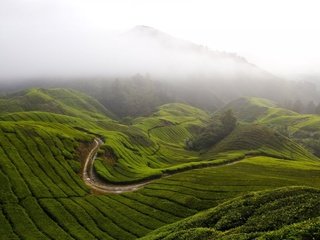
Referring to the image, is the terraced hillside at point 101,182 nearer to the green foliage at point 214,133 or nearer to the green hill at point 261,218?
the green hill at point 261,218

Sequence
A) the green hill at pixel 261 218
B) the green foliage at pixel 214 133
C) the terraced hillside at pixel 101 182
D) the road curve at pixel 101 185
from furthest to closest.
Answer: the green foliage at pixel 214 133 → the road curve at pixel 101 185 → the terraced hillside at pixel 101 182 → the green hill at pixel 261 218

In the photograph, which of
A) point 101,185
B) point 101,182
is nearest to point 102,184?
point 101,185

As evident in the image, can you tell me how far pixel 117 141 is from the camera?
140625 millimetres

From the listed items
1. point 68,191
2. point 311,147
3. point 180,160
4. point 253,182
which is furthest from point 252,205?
point 311,147

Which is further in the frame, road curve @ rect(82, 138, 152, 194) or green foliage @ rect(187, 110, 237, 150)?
green foliage @ rect(187, 110, 237, 150)

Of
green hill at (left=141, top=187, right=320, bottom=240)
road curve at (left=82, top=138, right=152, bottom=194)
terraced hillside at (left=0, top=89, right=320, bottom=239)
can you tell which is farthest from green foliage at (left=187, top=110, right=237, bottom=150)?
green hill at (left=141, top=187, right=320, bottom=240)

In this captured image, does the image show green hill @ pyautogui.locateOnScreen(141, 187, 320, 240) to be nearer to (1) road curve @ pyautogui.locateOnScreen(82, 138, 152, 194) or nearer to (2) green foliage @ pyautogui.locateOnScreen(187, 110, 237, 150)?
(1) road curve @ pyautogui.locateOnScreen(82, 138, 152, 194)

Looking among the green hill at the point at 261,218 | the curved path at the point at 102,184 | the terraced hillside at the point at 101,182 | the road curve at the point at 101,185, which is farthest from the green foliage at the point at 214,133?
the green hill at the point at 261,218

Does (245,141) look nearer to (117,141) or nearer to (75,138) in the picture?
(117,141)

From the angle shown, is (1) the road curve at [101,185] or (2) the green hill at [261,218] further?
(1) the road curve at [101,185]

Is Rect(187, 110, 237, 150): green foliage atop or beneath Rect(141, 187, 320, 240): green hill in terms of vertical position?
beneath

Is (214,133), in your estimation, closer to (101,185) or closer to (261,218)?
(101,185)

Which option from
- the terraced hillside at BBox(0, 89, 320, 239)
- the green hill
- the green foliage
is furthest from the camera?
the green foliage

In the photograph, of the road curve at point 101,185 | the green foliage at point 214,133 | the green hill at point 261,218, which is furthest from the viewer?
the green foliage at point 214,133
